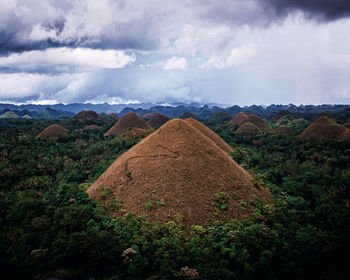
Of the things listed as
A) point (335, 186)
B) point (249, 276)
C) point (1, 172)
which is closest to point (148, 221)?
point (249, 276)

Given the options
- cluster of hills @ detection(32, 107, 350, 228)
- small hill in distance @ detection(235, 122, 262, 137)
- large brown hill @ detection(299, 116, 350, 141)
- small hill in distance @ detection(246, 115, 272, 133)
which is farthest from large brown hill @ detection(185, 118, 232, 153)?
small hill in distance @ detection(246, 115, 272, 133)

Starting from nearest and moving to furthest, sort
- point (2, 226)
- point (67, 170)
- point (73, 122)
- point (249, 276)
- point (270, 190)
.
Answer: point (249, 276), point (2, 226), point (270, 190), point (67, 170), point (73, 122)

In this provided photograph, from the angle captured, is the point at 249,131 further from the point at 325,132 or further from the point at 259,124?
the point at 325,132

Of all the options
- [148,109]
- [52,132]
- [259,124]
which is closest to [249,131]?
[259,124]

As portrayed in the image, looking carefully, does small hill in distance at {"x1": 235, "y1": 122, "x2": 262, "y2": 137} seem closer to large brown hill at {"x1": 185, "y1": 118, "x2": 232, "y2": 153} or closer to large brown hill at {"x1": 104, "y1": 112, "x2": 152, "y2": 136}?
large brown hill at {"x1": 185, "y1": 118, "x2": 232, "y2": 153}

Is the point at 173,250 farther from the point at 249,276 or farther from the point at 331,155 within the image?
the point at 331,155

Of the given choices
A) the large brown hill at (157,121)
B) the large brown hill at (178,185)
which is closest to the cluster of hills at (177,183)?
the large brown hill at (178,185)
